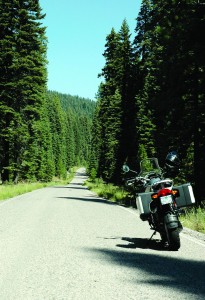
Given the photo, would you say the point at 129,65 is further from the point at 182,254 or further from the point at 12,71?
the point at 182,254

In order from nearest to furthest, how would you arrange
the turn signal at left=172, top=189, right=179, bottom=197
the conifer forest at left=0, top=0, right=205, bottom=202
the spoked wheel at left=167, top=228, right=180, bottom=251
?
the spoked wheel at left=167, top=228, right=180, bottom=251 < the turn signal at left=172, top=189, right=179, bottom=197 < the conifer forest at left=0, top=0, right=205, bottom=202

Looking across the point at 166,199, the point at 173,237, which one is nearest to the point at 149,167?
the point at 166,199

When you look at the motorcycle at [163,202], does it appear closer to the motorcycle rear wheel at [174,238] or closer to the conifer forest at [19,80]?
the motorcycle rear wheel at [174,238]

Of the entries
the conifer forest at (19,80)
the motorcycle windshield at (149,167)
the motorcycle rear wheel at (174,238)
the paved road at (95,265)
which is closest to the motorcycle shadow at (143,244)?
the paved road at (95,265)

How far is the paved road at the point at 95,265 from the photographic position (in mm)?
4570

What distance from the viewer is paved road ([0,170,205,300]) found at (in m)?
4.57

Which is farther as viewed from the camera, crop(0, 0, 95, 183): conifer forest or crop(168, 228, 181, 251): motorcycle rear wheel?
crop(0, 0, 95, 183): conifer forest

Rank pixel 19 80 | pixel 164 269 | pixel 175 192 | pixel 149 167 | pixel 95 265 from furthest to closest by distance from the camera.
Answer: pixel 19 80
pixel 149 167
pixel 175 192
pixel 95 265
pixel 164 269

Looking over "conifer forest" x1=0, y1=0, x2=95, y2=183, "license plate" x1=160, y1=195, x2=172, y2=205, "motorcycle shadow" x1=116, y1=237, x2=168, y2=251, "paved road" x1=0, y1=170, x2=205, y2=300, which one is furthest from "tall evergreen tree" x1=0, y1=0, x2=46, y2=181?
"license plate" x1=160, y1=195, x2=172, y2=205

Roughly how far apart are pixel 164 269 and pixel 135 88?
1597 inches

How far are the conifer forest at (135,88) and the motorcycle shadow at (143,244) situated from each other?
6.74 feet

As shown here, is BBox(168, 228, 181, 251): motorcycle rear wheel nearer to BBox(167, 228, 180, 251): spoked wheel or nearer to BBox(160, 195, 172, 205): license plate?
BBox(167, 228, 180, 251): spoked wheel

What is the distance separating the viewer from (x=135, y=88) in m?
45.1

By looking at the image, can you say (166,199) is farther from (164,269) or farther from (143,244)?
(164,269)
